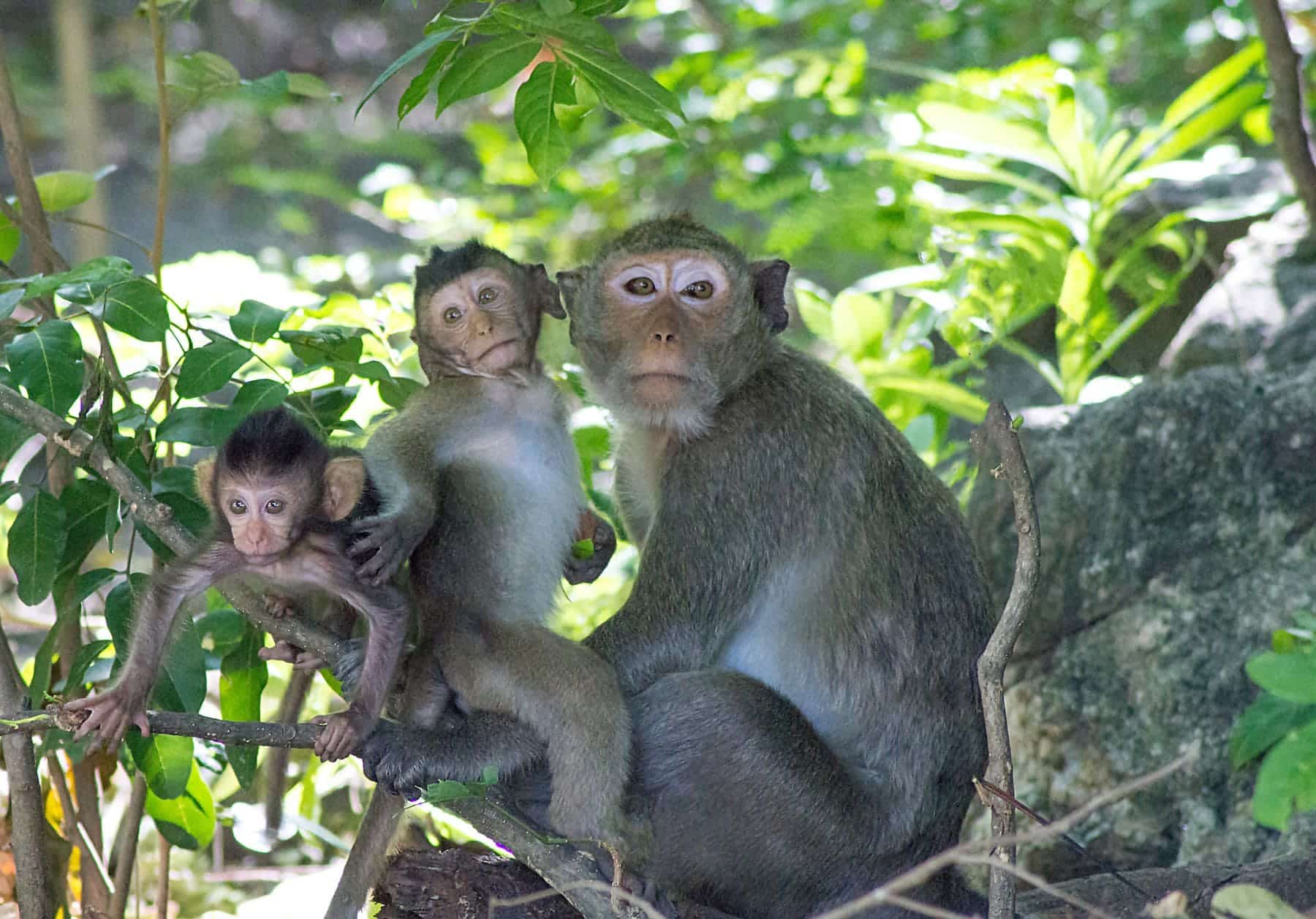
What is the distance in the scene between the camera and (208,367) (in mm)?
3326

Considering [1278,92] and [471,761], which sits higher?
[1278,92]

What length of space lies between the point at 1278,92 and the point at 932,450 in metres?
1.90

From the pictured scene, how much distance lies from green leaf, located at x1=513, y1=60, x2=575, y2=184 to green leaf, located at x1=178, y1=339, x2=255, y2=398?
900mm

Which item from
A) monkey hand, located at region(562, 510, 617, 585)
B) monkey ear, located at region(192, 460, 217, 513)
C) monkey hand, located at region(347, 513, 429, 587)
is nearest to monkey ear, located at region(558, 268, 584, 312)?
monkey hand, located at region(562, 510, 617, 585)

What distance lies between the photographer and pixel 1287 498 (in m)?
4.68

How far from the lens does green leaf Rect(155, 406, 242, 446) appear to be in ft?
11.3

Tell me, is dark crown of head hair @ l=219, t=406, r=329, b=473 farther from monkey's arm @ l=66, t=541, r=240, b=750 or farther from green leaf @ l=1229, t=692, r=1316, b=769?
green leaf @ l=1229, t=692, r=1316, b=769

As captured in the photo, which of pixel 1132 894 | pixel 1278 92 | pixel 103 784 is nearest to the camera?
pixel 1132 894

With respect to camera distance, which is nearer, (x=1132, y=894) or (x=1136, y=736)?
(x=1132, y=894)

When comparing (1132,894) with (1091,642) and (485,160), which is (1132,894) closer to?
(1091,642)

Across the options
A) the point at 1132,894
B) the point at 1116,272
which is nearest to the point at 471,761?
the point at 1132,894

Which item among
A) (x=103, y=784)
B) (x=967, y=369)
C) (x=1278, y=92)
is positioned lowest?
(x=103, y=784)

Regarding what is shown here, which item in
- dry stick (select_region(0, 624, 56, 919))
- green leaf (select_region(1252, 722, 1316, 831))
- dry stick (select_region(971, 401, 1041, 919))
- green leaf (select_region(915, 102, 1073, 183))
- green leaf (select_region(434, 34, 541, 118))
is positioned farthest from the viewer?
green leaf (select_region(915, 102, 1073, 183))

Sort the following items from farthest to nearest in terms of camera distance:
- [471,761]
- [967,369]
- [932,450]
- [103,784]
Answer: [967,369]
[932,450]
[103,784]
[471,761]
